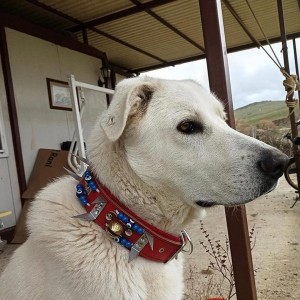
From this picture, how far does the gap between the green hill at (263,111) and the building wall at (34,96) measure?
5.70 m

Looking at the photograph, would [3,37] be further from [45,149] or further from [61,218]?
[61,218]

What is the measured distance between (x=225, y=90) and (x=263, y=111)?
36.9 ft

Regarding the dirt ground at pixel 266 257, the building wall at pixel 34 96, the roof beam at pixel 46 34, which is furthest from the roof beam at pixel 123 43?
the dirt ground at pixel 266 257

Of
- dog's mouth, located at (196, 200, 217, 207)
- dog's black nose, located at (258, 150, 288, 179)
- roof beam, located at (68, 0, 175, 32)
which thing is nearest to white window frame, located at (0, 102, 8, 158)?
roof beam, located at (68, 0, 175, 32)

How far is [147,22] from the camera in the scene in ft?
20.2

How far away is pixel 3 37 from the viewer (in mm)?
4848

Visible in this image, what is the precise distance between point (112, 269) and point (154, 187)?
332 mm

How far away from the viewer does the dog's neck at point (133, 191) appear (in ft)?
4.24

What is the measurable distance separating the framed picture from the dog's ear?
181 inches

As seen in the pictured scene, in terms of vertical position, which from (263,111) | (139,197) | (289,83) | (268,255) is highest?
A: (263,111)

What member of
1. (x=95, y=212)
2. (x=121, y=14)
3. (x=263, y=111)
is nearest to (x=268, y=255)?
(x=95, y=212)

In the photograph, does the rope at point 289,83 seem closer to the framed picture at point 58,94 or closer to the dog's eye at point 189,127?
the dog's eye at point 189,127

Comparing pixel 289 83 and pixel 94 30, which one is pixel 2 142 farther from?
pixel 289 83

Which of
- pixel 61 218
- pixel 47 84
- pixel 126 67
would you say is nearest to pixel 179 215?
pixel 61 218
